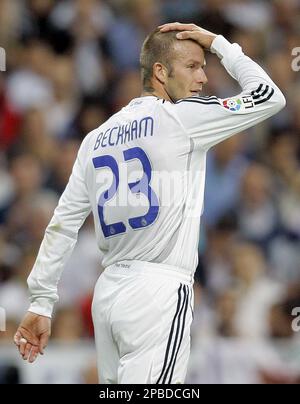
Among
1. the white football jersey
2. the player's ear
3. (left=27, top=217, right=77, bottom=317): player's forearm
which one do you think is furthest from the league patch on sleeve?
(left=27, top=217, right=77, bottom=317): player's forearm

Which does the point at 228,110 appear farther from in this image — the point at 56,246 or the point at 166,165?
the point at 56,246

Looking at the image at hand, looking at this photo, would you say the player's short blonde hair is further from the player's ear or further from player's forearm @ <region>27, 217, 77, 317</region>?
player's forearm @ <region>27, 217, 77, 317</region>

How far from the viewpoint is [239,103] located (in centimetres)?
482

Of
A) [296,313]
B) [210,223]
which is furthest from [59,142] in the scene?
[296,313]

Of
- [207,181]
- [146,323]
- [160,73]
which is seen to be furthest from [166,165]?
[207,181]

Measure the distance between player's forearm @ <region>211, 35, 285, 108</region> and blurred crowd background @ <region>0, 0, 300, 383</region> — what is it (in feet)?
9.58

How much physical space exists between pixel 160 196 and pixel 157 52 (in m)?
0.70

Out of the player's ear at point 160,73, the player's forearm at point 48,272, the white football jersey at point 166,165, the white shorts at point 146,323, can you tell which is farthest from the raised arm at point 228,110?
the player's forearm at point 48,272

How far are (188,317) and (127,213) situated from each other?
535mm

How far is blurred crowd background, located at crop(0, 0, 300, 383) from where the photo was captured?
7.63 metres

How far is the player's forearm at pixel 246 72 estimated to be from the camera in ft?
15.9

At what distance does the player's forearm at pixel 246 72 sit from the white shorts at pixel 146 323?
881mm
